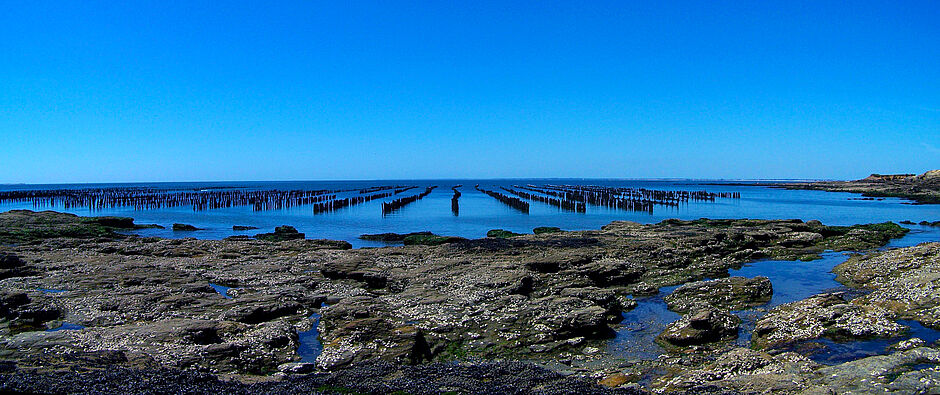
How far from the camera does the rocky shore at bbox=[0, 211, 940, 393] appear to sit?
9266mm

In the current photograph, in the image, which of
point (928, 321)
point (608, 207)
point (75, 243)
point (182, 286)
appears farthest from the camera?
point (608, 207)

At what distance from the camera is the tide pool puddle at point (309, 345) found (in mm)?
11648

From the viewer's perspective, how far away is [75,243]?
2892 centimetres

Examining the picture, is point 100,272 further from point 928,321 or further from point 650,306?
point 928,321

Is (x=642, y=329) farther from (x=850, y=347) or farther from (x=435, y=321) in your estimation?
(x=435, y=321)

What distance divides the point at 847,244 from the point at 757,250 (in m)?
5.79

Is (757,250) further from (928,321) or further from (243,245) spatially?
(243,245)

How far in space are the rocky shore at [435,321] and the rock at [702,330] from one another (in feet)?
0.17

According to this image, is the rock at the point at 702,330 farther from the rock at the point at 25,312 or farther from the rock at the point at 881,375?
the rock at the point at 25,312

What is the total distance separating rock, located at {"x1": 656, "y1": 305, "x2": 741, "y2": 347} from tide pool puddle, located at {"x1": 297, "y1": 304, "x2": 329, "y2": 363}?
26.7ft

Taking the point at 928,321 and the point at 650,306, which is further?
the point at 650,306

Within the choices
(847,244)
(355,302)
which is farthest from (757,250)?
(355,302)

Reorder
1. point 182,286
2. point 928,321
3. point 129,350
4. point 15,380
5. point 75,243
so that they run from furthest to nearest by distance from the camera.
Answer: point 75,243, point 182,286, point 928,321, point 129,350, point 15,380

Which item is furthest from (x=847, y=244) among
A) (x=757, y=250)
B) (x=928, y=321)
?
(x=928, y=321)
